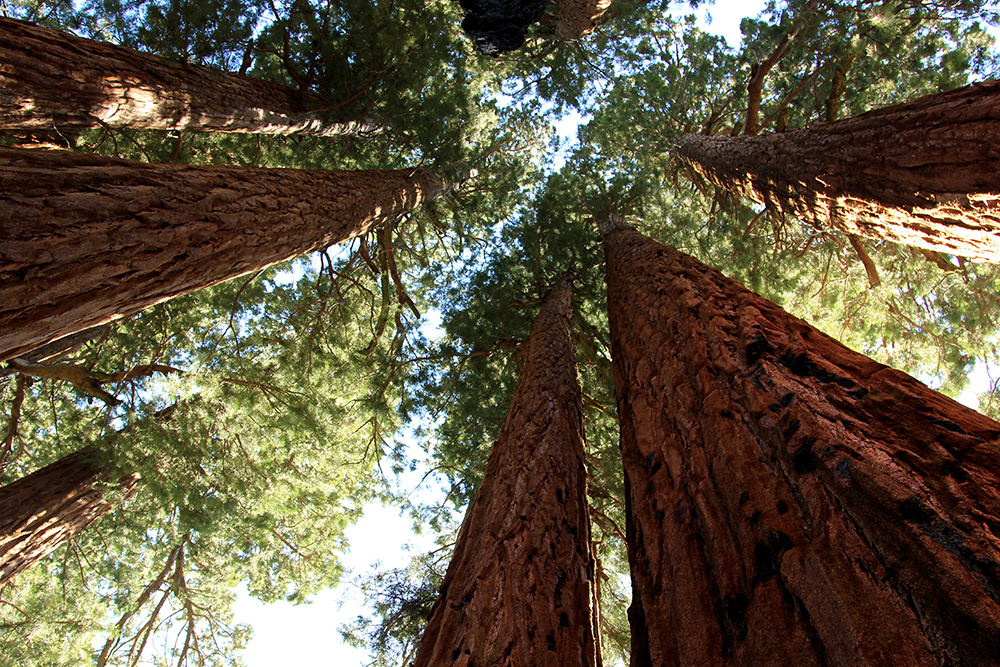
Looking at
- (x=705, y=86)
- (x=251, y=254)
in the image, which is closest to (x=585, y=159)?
(x=705, y=86)

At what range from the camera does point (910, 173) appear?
2.66 m

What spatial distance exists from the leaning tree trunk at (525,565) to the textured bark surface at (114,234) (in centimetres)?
196

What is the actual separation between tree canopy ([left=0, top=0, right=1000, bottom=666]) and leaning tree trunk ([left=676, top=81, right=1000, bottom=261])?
186cm

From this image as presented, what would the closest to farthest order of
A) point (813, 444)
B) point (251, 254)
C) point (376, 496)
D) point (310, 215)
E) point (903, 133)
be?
point (813, 444) → point (903, 133) → point (251, 254) → point (310, 215) → point (376, 496)

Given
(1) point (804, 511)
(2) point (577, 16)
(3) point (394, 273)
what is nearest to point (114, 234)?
(1) point (804, 511)

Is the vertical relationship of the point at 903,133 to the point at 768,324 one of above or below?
above

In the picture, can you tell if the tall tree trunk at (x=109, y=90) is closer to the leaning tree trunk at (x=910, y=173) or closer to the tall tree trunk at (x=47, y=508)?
the tall tree trunk at (x=47, y=508)

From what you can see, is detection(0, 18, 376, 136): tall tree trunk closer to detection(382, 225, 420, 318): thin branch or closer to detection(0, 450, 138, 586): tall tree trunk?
detection(382, 225, 420, 318): thin branch

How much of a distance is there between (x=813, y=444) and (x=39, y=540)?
308 inches

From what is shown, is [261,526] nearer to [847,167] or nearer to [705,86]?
[847,167]

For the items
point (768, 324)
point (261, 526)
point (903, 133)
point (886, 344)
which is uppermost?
point (886, 344)

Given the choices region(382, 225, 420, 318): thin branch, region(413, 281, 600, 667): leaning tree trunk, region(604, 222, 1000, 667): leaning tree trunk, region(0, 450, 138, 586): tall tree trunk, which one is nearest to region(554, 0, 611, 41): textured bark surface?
region(382, 225, 420, 318): thin branch

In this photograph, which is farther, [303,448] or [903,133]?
[303,448]

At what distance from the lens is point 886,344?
6973 millimetres
